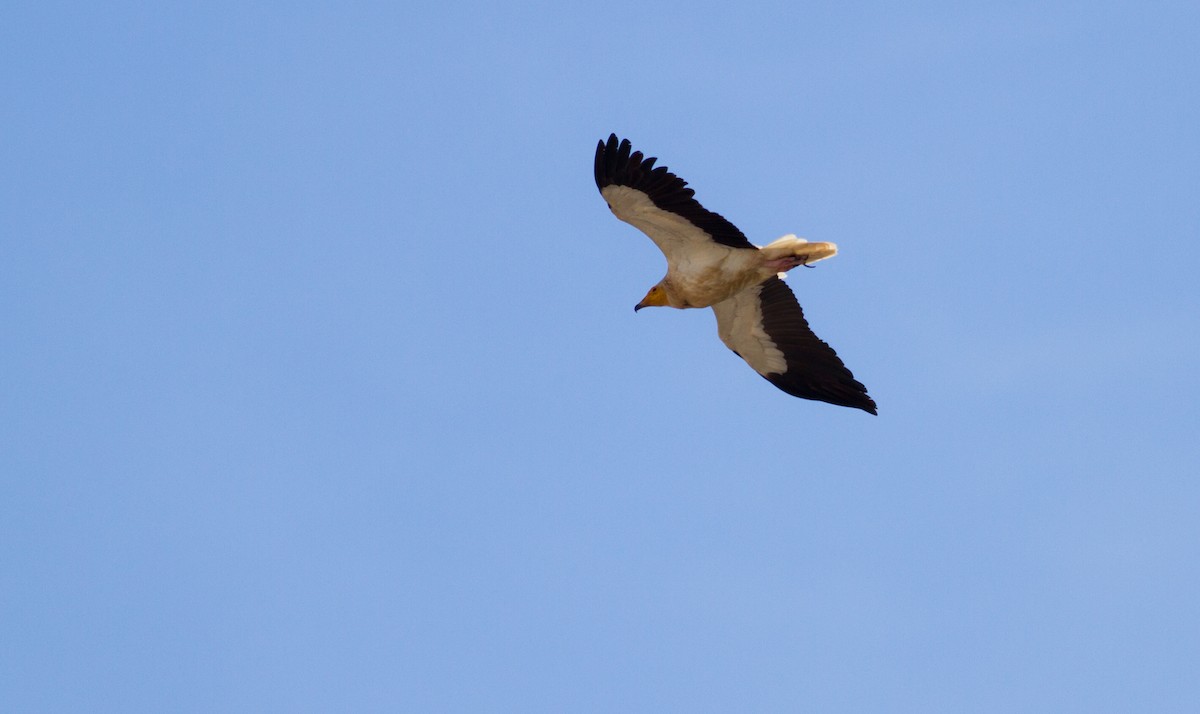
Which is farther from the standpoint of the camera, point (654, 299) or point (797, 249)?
point (654, 299)

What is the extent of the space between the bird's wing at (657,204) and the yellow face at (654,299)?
20.2 inches

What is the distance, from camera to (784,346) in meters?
13.2

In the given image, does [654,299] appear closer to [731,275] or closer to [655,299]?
[655,299]

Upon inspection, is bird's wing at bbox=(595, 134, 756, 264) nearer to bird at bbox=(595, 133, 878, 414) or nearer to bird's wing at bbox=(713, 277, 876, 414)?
bird at bbox=(595, 133, 878, 414)

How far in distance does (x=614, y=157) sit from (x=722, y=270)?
57.1 inches

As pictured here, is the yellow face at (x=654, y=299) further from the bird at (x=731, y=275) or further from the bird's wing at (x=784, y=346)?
the bird's wing at (x=784, y=346)

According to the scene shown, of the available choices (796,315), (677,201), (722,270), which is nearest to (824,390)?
(796,315)

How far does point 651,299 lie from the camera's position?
12.7 metres

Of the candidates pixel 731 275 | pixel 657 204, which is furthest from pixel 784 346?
pixel 657 204

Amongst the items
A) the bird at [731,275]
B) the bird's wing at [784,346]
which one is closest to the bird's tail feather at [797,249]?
the bird at [731,275]

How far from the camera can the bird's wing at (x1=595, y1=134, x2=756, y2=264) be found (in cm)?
1152

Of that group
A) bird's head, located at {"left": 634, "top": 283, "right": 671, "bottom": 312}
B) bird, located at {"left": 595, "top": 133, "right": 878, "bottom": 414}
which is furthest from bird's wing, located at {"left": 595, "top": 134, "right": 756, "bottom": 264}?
bird's head, located at {"left": 634, "top": 283, "right": 671, "bottom": 312}

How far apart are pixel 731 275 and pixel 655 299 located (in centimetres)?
75

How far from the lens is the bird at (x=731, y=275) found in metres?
11.6
